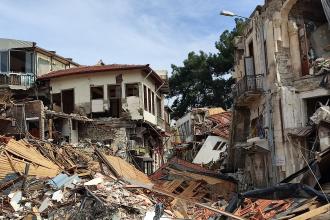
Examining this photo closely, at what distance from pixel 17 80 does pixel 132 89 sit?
738 centimetres

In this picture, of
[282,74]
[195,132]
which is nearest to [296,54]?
[282,74]

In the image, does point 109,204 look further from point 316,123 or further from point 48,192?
point 316,123

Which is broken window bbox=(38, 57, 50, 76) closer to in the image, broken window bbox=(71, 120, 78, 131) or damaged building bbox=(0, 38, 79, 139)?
damaged building bbox=(0, 38, 79, 139)

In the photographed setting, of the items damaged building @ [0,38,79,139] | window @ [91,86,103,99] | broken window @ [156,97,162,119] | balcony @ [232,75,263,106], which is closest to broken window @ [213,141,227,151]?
broken window @ [156,97,162,119]

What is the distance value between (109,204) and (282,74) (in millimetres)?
10709

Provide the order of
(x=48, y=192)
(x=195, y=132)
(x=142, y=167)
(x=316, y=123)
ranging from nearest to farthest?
(x=48, y=192)
(x=316, y=123)
(x=142, y=167)
(x=195, y=132)

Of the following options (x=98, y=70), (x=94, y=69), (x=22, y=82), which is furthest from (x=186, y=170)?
(x=22, y=82)

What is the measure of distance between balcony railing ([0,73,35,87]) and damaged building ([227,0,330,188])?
15.7m

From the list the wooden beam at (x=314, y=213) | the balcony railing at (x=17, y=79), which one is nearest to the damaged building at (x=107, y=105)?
the balcony railing at (x=17, y=79)

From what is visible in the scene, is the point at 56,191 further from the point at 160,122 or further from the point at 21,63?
the point at 160,122

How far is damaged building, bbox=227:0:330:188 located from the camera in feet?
73.2

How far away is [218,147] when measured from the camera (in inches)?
1436

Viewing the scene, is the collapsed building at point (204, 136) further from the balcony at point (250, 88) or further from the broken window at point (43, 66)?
the broken window at point (43, 66)

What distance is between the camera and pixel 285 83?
2331cm
